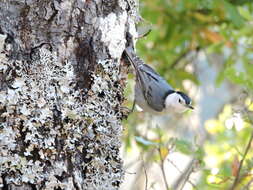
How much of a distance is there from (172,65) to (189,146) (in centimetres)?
202

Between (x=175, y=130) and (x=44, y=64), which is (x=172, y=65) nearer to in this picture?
(x=175, y=130)

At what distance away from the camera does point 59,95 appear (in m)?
1.62

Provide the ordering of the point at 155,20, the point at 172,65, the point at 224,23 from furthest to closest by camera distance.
A: the point at 172,65 → the point at 224,23 → the point at 155,20

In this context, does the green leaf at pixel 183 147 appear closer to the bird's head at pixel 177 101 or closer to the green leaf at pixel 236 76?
the green leaf at pixel 236 76

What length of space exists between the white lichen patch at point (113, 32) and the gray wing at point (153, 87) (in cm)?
78

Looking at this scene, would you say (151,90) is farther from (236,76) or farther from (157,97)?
(236,76)

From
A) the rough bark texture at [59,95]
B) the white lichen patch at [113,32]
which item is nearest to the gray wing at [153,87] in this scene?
the white lichen patch at [113,32]

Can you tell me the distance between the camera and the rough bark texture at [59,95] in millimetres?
1549

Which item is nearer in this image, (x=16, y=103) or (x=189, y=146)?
(x=16, y=103)

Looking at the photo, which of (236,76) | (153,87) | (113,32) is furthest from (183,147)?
(113,32)

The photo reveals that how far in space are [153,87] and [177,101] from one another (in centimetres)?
27

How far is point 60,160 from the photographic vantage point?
159cm

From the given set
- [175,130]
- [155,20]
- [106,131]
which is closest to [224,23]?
[155,20]

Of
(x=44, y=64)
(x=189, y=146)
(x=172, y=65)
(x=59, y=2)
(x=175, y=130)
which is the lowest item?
(x=175, y=130)
